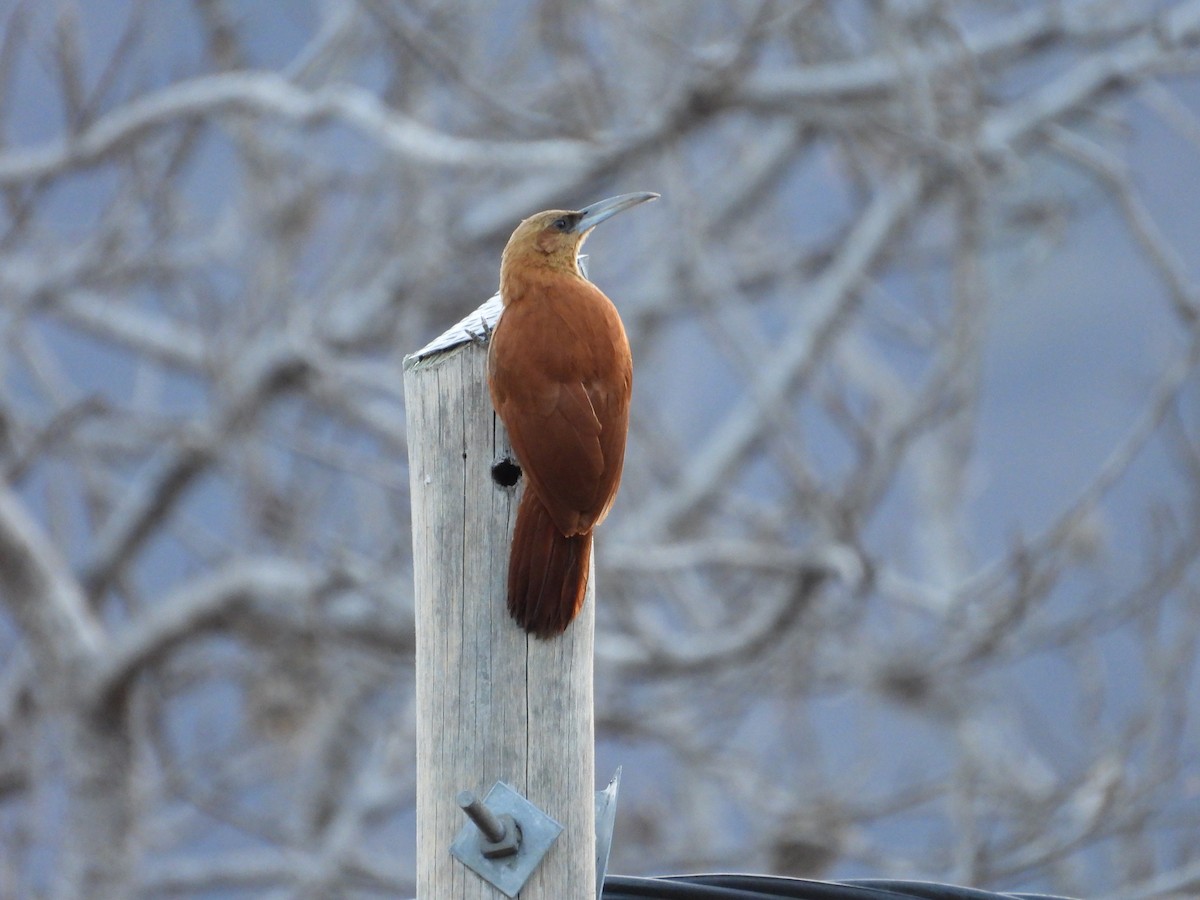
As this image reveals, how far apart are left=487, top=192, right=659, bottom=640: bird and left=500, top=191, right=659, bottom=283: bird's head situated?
16 centimetres

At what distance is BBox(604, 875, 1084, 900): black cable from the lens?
2.20 metres

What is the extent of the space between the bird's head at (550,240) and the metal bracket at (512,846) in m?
0.79

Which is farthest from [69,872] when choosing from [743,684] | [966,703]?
[966,703]

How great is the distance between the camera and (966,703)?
6797 millimetres

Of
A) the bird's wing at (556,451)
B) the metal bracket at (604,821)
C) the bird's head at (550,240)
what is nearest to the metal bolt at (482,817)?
the metal bracket at (604,821)

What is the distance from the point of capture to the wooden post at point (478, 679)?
2074mm

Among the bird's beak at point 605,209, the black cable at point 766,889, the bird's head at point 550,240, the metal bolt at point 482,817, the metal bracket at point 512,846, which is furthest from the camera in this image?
the bird's beak at point 605,209

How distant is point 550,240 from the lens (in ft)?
7.89

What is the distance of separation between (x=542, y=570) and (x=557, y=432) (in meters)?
0.19

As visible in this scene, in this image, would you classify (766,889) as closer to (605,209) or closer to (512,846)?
(512,846)

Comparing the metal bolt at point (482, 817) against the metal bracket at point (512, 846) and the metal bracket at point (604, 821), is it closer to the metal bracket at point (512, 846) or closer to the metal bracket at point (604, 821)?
the metal bracket at point (512, 846)

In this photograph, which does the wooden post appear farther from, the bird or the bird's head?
the bird's head

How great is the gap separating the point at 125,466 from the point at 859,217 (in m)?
5.50

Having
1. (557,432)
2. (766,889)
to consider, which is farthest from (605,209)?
(766,889)
